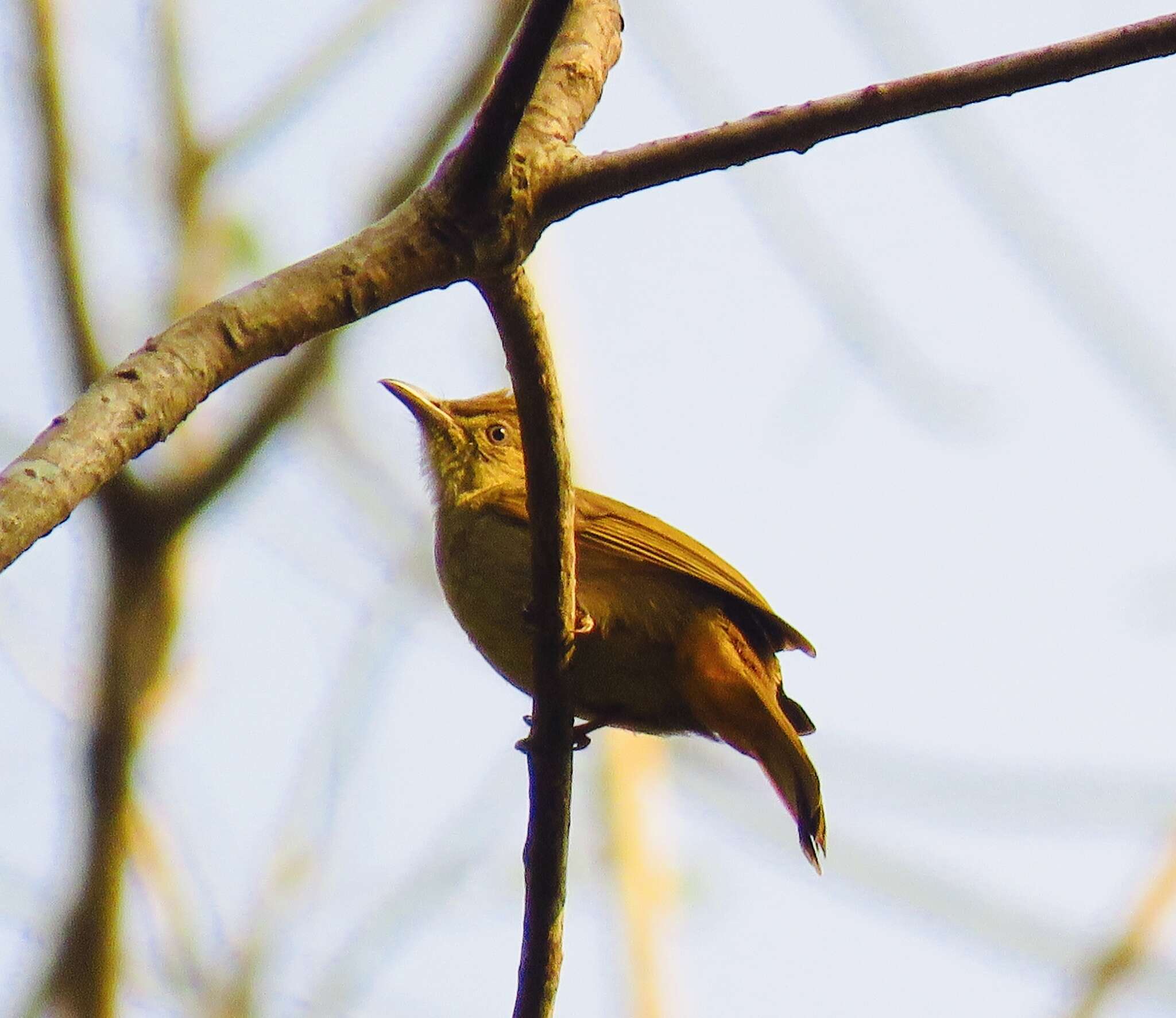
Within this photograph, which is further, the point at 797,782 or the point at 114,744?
the point at 114,744

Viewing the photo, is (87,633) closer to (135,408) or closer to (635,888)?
(135,408)

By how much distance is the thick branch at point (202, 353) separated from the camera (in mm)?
1696

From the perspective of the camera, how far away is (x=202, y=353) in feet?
6.71

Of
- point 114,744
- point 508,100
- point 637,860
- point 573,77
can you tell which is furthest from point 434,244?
point 637,860

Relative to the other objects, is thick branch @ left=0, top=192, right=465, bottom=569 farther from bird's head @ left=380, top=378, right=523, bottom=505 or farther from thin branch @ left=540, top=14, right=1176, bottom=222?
bird's head @ left=380, top=378, right=523, bottom=505

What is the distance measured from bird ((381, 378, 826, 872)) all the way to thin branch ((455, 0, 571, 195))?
1.68 m

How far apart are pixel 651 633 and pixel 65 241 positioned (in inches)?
83.4

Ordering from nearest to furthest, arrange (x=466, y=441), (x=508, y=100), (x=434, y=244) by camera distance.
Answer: (x=508, y=100)
(x=434, y=244)
(x=466, y=441)

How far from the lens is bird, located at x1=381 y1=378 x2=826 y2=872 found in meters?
4.01

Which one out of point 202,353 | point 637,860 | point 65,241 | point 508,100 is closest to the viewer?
point 202,353

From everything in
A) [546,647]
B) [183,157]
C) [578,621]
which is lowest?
[546,647]

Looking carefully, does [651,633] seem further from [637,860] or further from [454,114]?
[637,860]

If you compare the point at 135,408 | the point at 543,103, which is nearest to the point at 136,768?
the point at 543,103

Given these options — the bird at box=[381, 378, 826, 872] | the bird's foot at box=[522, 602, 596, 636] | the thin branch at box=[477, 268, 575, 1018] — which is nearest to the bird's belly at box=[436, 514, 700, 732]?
the bird at box=[381, 378, 826, 872]
